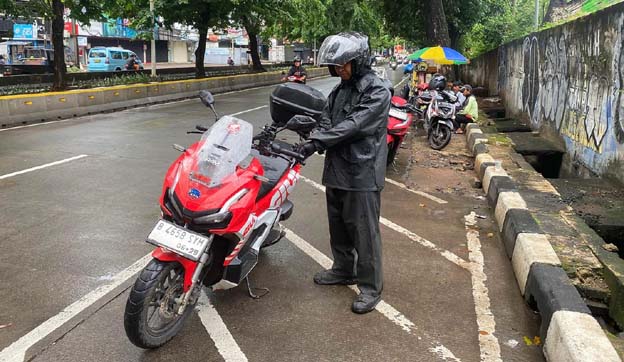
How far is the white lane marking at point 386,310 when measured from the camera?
3389 mm

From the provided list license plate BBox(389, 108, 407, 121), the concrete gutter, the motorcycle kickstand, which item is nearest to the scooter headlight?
the motorcycle kickstand

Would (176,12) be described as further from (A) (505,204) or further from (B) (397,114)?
(A) (505,204)

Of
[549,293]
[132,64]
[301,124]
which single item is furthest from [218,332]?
[132,64]

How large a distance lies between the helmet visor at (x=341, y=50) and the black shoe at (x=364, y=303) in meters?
1.68

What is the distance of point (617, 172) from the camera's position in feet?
21.9

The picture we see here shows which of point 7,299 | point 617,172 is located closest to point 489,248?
point 617,172

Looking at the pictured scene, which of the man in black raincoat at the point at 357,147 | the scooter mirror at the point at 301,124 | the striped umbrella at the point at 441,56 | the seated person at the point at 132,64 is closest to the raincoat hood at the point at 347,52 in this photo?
the man in black raincoat at the point at 357,147

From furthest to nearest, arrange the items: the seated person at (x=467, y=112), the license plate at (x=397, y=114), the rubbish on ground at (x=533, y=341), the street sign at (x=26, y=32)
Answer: the street sign at (x=26, y=32), the seated person at (x=467, y=112), the license plate at (x=397, y=114), the rubbish on ground at (x=533, y=341)

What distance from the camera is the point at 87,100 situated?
14703 millimetres

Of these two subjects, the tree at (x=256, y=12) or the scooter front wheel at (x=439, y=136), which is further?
the tree at (x=256, y=12)

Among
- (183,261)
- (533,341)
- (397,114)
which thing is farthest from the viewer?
(397,114)

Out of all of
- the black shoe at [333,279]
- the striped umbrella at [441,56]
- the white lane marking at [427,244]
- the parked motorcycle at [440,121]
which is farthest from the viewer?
the striped umbrella at [441,56]

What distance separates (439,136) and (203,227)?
8488mm

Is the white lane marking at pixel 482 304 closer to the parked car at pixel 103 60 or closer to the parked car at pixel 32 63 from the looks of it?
the parked car at pixel 32 63
